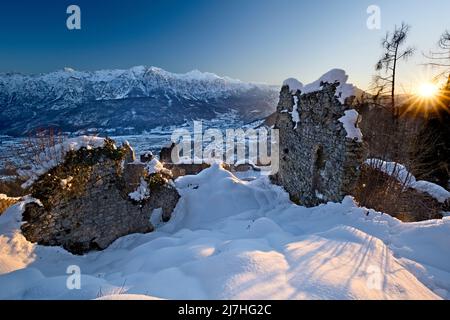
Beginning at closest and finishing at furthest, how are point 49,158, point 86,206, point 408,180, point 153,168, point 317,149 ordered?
point 49,158 → point 86,206 → point 317,149 → point 408,180 → point 153,168

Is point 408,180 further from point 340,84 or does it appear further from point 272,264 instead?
point 272,264

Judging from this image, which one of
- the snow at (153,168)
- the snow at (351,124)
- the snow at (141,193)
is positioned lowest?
the snow at (141,193)

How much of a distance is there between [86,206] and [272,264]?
601 centimetres

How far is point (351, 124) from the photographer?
705cm

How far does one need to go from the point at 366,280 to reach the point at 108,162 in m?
7.32

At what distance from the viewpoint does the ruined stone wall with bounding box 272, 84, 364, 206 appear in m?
7.23

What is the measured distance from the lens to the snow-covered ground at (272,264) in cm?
303

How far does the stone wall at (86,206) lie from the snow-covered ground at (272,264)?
0.40 m

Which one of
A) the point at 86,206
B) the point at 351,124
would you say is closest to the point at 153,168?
the point at 86,206

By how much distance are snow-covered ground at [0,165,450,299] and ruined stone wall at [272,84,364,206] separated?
1.08 m

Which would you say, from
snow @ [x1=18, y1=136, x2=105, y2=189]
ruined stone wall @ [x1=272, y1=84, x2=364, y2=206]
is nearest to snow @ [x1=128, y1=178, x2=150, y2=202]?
snow @ [x1=18, y1=136, x2=105, y2=189]

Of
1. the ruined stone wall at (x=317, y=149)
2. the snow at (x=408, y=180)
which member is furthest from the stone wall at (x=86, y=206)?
the snow at (x=408, y=180)

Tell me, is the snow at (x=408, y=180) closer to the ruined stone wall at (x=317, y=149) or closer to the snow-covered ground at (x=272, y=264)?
the ruined stone wall at (x=317, y=149)

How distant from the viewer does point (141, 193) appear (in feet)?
29.4
